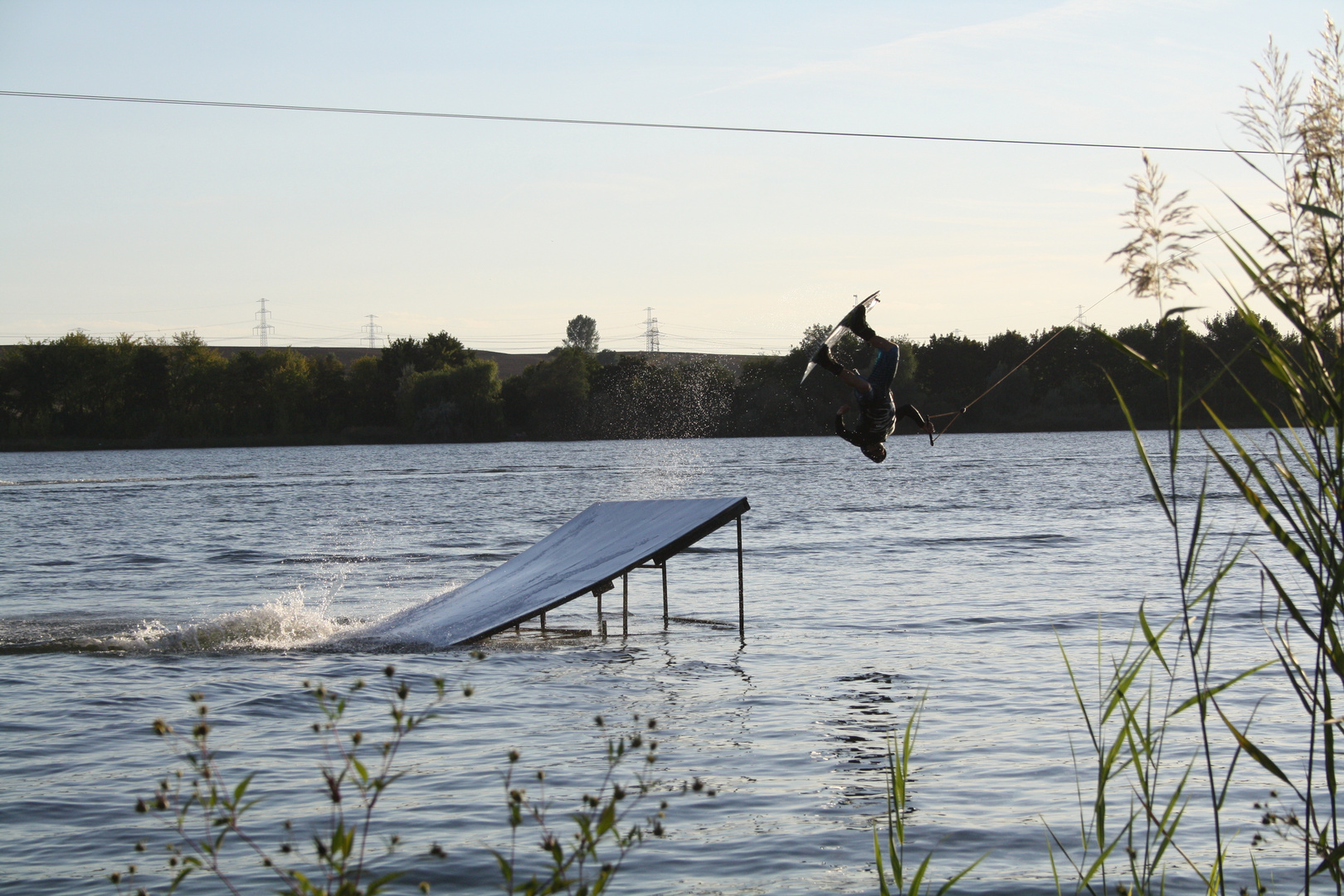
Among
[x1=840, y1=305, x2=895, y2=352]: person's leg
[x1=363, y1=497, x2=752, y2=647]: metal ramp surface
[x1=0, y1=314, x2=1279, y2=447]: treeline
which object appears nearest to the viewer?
[x1=840, y1=305, x2=895, y2=352]: person's leg

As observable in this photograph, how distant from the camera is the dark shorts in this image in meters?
8.44

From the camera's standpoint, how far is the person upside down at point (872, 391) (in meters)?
8.34

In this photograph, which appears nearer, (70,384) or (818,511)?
(818,511)

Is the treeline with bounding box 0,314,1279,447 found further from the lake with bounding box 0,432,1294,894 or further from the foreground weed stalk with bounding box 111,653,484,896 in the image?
the foreground weed stalk with bounding box 111,653,484,896

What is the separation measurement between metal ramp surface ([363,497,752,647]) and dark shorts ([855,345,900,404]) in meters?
5.30

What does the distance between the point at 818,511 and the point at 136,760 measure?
3526 centimetres

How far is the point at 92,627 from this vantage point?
18906 mm

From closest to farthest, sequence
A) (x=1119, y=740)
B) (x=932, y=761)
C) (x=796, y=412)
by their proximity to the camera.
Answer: (x=1119, y=740)
(x=932, y=761)
(x=796, y=412)

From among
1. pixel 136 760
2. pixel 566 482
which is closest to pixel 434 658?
pixel 136 760

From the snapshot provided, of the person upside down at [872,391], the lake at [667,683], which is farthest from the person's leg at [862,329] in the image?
the lake at [667,683]

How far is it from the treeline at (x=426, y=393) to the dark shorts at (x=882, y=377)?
324ft

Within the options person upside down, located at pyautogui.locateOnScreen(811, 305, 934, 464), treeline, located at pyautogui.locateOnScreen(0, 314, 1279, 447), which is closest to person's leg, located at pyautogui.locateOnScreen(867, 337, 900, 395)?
person upside down, located at pyautogui.locateOnScreen(811, 305, 934, 464)

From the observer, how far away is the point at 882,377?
853 cm

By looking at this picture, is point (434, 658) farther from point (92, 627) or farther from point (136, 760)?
point (92, 627)
